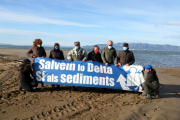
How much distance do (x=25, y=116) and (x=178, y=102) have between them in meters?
5.06

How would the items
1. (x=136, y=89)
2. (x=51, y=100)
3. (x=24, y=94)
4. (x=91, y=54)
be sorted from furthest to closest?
(x=91, y=54) < (x=136, y=89) < (x=24, y=94) < (x=51, y=100)

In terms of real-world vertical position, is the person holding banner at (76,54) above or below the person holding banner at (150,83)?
above

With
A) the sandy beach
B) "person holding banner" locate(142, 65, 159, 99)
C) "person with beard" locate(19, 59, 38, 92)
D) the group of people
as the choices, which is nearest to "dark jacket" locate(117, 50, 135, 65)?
the group of people

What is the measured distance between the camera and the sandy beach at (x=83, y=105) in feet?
13.8

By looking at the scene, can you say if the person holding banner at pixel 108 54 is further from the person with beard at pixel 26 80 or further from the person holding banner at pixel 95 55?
the person with beard at pixel 26 80

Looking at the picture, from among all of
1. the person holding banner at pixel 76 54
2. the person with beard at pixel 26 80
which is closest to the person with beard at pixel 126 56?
the person holding banner at pixel 76 54

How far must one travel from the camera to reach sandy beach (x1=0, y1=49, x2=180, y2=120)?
4.21 m

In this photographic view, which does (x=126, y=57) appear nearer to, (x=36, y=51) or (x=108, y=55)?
(x=108, y=55)

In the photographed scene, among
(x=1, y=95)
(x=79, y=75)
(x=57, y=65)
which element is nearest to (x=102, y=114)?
(x=79, y=75)

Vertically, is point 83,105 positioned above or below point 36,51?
below

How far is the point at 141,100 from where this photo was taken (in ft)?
18.3

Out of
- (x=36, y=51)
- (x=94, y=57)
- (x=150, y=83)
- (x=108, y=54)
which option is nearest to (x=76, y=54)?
(x=94, y=57)

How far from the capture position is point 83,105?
4926 mm

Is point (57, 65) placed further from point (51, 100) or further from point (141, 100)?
point (141, 100)
